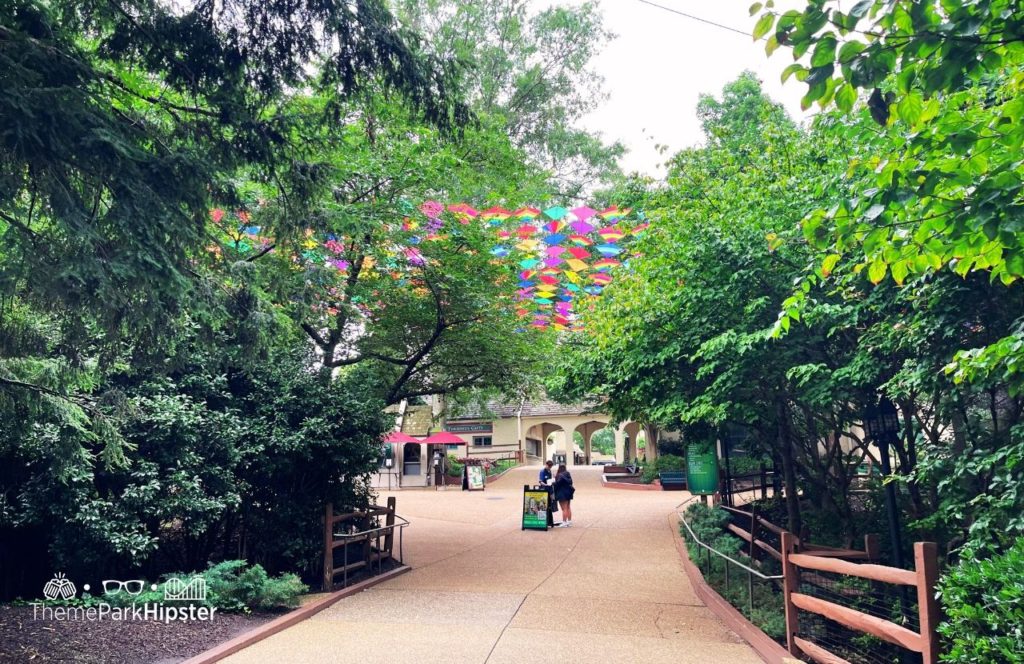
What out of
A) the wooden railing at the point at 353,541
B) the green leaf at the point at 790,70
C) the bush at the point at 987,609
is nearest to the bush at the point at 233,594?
the wooden railing at the point at 353,541

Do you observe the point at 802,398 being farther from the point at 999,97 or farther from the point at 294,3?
the point at 294,3

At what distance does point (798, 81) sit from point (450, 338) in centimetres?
977

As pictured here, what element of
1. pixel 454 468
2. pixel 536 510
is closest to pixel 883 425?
pixel 536 510

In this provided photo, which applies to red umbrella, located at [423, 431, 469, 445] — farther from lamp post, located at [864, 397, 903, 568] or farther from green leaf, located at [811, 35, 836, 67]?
green leaf, located at [811, 35, 836, 67]

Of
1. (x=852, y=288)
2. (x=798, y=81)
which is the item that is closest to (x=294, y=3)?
(x=798, y=81)

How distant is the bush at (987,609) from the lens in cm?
315

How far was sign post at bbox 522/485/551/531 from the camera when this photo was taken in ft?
47.3

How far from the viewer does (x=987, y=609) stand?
11.2 feet

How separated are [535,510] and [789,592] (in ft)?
29.6

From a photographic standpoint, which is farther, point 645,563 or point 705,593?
point 645,563

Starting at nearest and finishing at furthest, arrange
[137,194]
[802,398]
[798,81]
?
[798,81] → [137,194] → [802,398]

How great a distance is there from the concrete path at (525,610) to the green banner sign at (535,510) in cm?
31

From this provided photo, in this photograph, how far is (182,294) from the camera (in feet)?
15.1

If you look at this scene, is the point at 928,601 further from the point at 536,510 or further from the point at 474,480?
the point at 474,480
